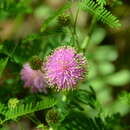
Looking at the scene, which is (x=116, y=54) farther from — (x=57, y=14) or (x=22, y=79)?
(x=57, y=14)

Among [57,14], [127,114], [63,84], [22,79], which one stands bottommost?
[127,114]

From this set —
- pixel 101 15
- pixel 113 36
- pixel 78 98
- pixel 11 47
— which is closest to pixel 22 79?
pixel 11 47

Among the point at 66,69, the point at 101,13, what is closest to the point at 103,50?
the point at 66,69

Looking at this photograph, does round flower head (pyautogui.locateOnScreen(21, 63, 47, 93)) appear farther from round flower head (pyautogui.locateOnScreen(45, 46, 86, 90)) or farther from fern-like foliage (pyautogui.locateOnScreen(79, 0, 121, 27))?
fern-like foliage (pyautogui.locateOnScreen(79, 0, 121, 27))

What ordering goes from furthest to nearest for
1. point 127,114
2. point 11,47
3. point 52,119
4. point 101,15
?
point 127,114 → point 11,47 → point 52,119 → point 101,15

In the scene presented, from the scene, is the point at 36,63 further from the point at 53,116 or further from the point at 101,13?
the point at 101,13

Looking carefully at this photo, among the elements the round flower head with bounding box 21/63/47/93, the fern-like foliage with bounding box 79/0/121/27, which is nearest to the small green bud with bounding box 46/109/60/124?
the round flower head with bounding box 21/63/47/93
